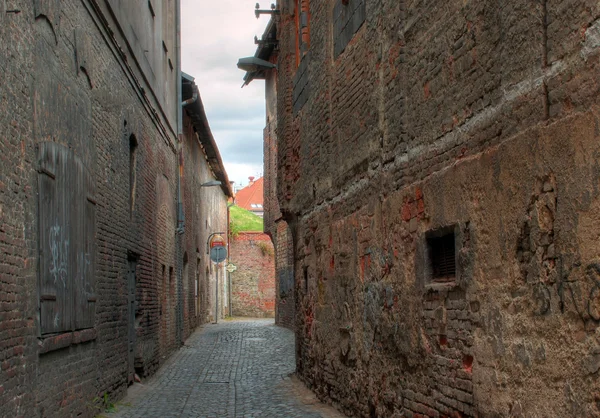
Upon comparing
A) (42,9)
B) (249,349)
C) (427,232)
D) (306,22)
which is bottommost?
(249,349)

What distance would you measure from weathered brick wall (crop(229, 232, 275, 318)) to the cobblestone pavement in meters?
18.9

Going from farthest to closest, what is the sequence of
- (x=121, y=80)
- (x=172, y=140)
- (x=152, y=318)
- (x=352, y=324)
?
(x=172, y=140) → (x=152, y=318) → (x=121, y=80) → (x=352, y=324)

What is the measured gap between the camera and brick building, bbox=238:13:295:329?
22641mm

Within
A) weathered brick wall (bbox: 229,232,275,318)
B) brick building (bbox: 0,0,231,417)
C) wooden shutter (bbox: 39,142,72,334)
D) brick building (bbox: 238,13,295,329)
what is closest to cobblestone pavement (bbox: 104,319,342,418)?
brick building (bbox: 0,0,231,417)

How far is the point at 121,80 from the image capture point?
37.1ft

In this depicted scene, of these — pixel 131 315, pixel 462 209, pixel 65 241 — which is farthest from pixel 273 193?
pixel 462 209

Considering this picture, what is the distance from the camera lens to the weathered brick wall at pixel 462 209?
14.4 ft

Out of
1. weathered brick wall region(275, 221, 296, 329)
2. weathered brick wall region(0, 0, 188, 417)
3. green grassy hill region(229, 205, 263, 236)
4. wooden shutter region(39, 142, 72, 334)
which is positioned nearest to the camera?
weathered brick wall region(0, 0, 188, 417)

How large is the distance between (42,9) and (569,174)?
15.8 ft

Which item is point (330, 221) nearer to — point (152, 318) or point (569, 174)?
point (152, 318)

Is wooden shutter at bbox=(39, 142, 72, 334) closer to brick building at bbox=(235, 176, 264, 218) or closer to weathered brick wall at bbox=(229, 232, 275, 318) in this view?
weathered brick wall at bbox=(229, 232, 275, 318)

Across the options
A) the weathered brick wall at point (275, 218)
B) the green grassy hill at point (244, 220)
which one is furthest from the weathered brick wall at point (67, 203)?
the green grassy hill at point (244, 220)

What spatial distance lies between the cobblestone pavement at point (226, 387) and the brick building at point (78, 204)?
416 mm

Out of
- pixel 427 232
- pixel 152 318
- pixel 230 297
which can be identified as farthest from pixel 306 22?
pixel 230 297
